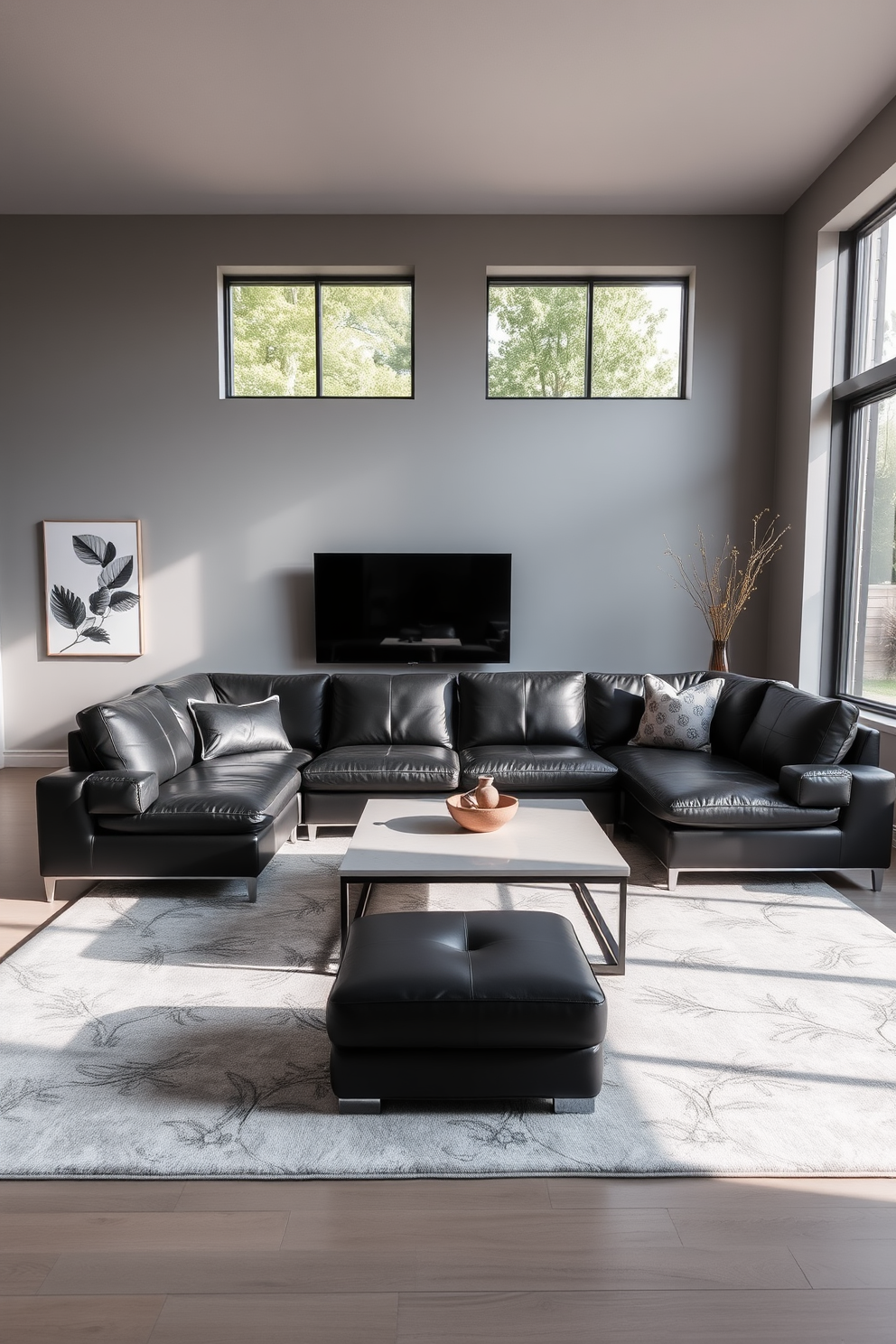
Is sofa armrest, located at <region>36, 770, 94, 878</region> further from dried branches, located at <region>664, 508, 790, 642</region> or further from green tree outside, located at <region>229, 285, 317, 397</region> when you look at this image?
dried branches, located at <region>664, 508, 790, 642</region>

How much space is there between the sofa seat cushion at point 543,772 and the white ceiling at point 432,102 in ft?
11.4

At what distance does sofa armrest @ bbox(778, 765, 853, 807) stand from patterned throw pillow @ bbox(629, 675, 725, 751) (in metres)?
0.96

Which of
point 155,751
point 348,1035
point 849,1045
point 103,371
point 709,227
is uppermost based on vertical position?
point 709,227

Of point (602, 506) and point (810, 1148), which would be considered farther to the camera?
point (602, 506)

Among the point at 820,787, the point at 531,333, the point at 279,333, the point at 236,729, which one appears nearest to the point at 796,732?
the point at 820,787

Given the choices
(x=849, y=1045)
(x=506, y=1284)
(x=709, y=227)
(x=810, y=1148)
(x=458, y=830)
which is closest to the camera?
(x=506, y=1284)

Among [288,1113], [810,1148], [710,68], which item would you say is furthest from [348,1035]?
[710,68]

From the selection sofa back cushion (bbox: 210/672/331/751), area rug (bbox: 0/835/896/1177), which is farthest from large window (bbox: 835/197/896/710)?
sofa back cushion (bbox: 210/672/331/751)

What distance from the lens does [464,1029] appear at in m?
2.14

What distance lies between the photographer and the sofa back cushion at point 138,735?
394 cm

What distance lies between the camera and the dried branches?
20.2ft

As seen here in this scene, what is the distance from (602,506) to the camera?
20.5 feet

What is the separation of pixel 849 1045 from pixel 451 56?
14.9ft

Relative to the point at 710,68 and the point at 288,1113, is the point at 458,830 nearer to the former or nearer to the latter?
the point at 288,1113
